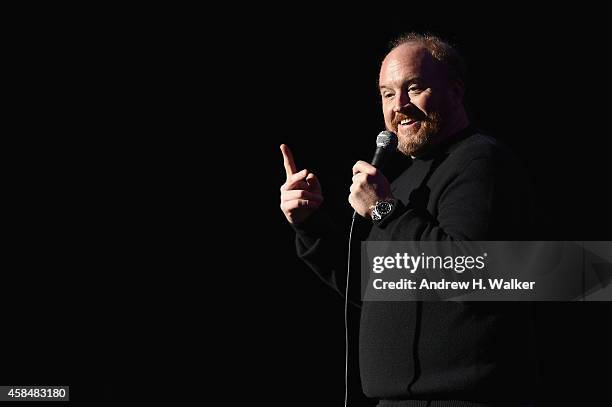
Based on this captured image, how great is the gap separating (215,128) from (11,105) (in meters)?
0.77

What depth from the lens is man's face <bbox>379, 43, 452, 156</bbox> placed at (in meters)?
1.92

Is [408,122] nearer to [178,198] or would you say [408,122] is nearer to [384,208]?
[384,208]

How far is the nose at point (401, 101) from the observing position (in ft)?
6.31

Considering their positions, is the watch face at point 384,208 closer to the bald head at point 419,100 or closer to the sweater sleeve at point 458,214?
the sweater sleeve at point 458,214

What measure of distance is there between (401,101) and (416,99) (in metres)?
0.04

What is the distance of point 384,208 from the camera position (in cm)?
169

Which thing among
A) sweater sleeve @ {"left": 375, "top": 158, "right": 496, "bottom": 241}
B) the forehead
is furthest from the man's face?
sweater sleeve @ {"left": 375, "top": 158, "right": 496, "bottom": 241}

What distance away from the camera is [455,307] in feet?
5.50

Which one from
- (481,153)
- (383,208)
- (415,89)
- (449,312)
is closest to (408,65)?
(415,89)

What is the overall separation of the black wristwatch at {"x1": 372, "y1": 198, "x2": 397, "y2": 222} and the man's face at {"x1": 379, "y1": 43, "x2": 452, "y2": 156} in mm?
300

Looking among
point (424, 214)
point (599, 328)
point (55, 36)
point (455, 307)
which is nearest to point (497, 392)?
point (455, 307)

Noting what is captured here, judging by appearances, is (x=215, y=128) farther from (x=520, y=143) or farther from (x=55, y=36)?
(x=520, y=143)

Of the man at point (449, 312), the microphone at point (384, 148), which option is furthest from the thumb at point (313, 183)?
the microphone at point (384, 148)

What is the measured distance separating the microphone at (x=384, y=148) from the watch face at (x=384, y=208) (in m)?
0.18
